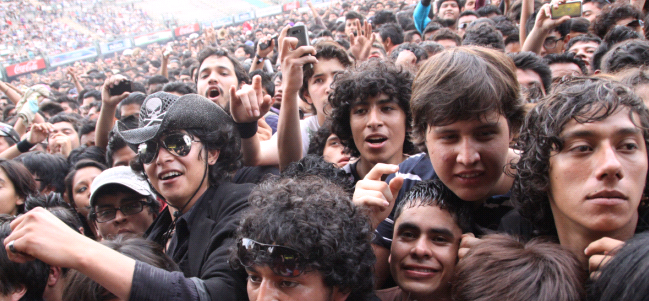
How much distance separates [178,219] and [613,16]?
4.76 meters

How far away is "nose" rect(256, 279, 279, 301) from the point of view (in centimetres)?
162

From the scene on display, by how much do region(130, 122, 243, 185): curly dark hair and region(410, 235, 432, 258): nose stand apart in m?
1.14

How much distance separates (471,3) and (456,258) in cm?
721

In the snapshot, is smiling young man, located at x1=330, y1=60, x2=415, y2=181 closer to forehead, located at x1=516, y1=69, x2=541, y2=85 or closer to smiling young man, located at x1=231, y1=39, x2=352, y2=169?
smiling young man, located at x1=231, y1=39, x2=352, y2=169

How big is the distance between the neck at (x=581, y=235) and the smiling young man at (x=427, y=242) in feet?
1.55

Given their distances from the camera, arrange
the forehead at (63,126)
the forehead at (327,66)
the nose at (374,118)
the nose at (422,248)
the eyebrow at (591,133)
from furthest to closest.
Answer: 1. the forehead at (63,126)
2. the forehead at (327,66)
3. the nose at (374,118)
4. the nose at (422,248)
5. the eyebrow at (591,133)

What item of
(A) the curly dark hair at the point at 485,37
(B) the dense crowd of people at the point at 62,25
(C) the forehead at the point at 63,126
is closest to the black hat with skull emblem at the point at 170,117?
(A) the curly dark hair at the point at 485,37

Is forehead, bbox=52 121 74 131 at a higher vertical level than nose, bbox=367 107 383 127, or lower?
lower

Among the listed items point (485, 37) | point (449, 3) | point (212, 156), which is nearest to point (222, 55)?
point (212, 156)

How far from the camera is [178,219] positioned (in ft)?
7.36

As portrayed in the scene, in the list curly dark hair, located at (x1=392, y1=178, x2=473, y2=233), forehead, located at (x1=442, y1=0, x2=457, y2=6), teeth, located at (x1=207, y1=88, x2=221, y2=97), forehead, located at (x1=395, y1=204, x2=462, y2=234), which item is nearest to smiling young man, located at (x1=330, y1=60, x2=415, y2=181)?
curly dark hair, located at (x1=392, y1=178, x2=473, y2=233)

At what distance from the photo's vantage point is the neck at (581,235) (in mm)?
1480

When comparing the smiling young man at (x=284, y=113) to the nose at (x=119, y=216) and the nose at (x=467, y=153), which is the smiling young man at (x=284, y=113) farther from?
the nose at (x=467, y=153)

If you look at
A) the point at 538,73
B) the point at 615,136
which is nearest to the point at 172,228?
the point at 615,136
